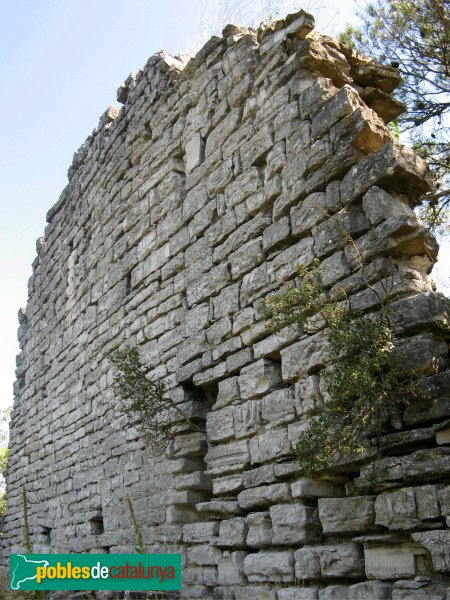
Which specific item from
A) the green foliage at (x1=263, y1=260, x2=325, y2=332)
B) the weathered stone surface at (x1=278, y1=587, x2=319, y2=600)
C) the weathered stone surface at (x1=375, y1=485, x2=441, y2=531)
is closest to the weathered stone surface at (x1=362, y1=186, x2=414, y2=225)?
the green foliage at (x1=263, y1=260, x2=325, y2=332)

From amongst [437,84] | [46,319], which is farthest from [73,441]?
[437,84]

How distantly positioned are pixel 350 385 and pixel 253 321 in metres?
1.18

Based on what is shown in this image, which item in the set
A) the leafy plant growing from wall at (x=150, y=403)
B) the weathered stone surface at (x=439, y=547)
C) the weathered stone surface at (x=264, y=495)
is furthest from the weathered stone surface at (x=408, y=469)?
the leafy plant growing from wall at (x=150, y=403)

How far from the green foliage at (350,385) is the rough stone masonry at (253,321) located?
9cm

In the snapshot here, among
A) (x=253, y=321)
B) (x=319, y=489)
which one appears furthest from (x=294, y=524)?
(x=253, y=321)

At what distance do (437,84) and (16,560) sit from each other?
5700mm

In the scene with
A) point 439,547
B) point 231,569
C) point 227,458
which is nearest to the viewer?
point 439,547

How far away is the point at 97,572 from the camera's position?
4934 millimetres

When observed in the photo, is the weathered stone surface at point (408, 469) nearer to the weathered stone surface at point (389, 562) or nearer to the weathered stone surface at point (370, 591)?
the weathered stone surface at point (389, 562)

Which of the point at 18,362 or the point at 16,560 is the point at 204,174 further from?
the point at 18,362

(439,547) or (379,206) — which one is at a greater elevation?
(379,206)

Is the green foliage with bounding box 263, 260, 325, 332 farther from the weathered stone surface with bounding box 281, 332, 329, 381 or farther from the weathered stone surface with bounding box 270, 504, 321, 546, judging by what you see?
the weathered stone surface with bounding box 270, 504, 321, 546

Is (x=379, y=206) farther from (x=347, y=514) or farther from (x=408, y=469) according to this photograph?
(x=347, y=514)

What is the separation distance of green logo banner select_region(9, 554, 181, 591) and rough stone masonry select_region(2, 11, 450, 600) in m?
0.16
